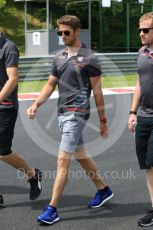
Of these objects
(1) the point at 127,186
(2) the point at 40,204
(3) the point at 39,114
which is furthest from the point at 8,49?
(3) the point at 39,114

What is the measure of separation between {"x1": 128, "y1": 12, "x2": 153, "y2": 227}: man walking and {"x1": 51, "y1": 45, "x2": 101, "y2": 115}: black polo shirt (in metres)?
0.44

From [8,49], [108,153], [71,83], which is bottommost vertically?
[108,153]

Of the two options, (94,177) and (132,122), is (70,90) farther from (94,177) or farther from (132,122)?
(94,177)

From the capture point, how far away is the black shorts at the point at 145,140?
14.8 ft

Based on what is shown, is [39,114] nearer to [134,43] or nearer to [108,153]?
[108,153]

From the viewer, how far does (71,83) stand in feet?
15.5

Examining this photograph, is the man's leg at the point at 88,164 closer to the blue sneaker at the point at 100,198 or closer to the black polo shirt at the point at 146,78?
the blue sneaker at the point at 100,198

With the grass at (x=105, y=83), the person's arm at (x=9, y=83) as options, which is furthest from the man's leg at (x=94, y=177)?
the grass at (x=105, y=83)

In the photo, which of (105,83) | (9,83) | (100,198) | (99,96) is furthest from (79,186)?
(105,83)

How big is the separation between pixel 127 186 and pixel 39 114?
5722 mm

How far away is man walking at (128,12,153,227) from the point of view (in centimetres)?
441

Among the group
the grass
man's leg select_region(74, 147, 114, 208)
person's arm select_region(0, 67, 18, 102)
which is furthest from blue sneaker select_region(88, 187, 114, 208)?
the grass

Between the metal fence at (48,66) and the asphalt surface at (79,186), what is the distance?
603 centimetres

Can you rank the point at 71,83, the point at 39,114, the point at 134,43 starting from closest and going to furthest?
the point at 71,83, the point at 39,114, the point at 134,43
